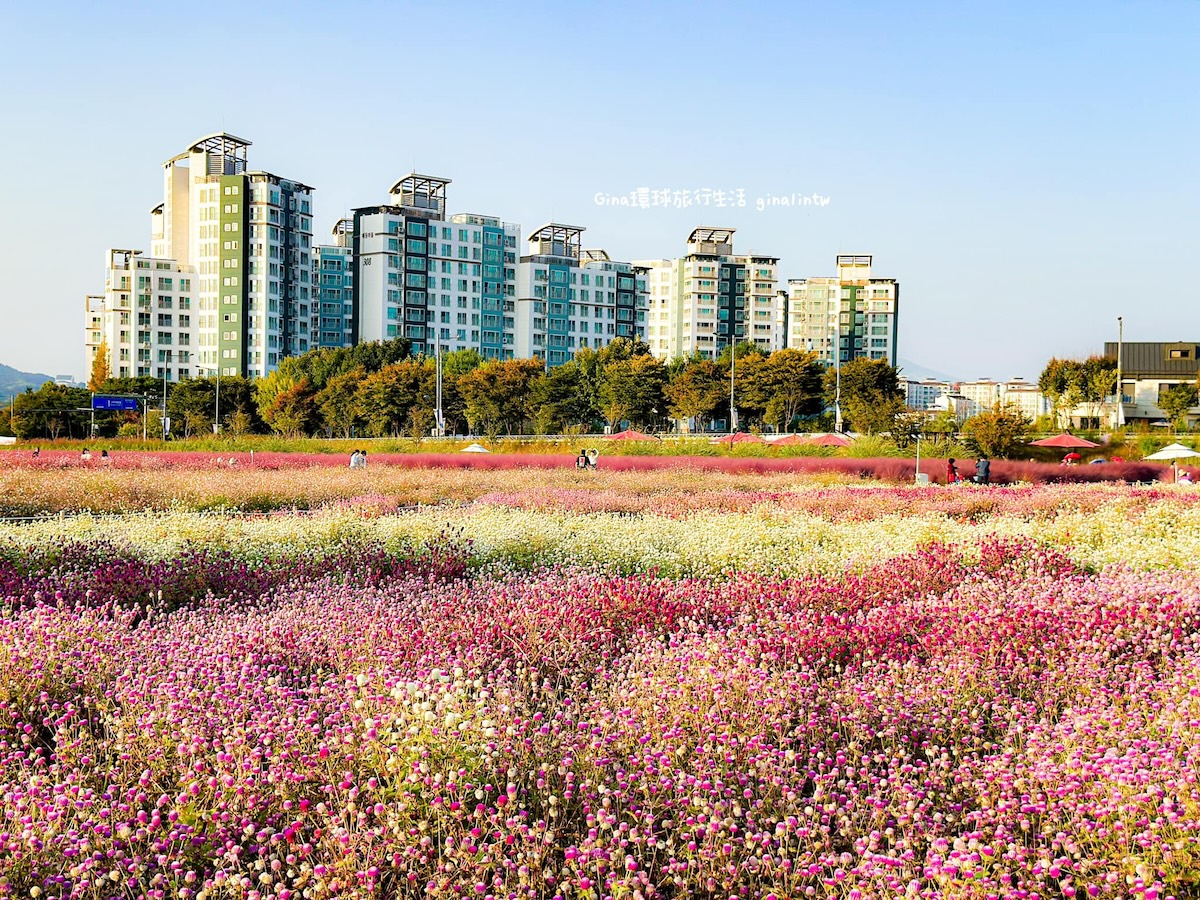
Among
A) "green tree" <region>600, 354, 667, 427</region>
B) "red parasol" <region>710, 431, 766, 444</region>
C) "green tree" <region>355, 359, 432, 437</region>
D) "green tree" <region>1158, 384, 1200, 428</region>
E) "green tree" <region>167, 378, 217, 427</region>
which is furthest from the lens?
"green tree" <region>167, 378, 217, 427</region>

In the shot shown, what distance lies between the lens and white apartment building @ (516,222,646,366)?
424 ft

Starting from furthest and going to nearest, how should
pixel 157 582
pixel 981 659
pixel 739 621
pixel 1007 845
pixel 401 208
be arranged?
pixel 401 208
pixel 157 582
pixel 739 621
pixel 981 659
pixel 1007 845

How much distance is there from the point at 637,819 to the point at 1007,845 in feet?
4.26

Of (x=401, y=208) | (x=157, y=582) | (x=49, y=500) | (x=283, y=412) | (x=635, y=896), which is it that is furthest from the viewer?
(x=401, y=208)

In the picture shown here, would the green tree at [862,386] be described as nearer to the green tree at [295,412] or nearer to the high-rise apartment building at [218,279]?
the green tree at [295,412]

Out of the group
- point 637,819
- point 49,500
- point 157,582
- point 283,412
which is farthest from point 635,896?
point 283,412

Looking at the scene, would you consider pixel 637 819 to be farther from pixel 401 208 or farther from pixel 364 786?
pixel 401 208

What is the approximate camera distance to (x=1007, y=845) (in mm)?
3695

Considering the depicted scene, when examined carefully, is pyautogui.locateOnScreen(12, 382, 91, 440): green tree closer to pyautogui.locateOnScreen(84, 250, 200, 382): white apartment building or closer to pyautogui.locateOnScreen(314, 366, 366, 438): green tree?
pyautogui.locateOnScreen(314, 366, 366, 438): green tree

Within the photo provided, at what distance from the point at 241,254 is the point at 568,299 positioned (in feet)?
129

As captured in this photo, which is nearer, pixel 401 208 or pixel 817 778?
pixel 817 778

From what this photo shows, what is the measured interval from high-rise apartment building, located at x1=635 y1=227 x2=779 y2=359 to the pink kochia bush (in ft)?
423

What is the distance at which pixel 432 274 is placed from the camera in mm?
123000

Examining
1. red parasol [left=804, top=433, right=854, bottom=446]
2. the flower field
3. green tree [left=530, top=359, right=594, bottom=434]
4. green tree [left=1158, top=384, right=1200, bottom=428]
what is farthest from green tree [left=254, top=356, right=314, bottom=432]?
the flower field
